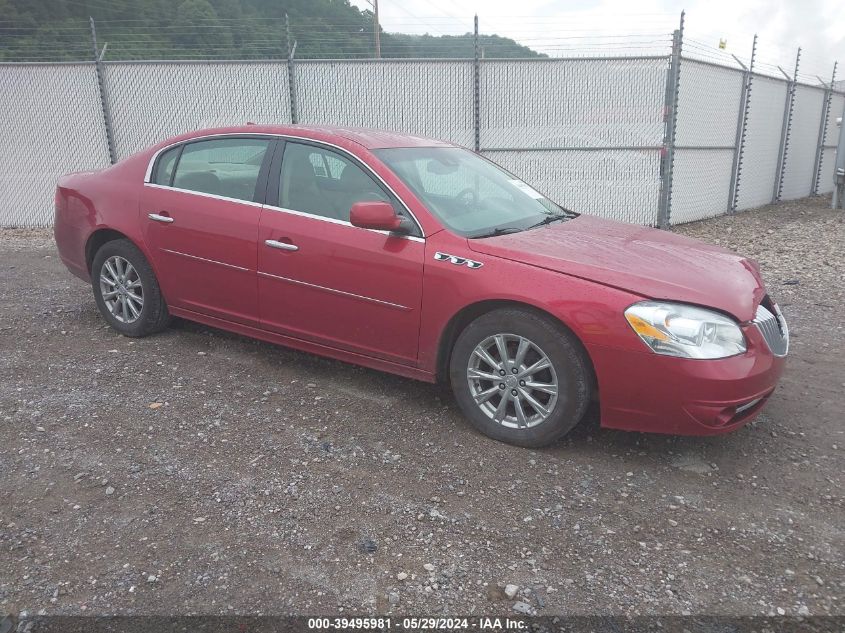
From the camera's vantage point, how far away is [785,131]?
1378 cm

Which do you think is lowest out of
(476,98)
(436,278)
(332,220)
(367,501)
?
(367,501)

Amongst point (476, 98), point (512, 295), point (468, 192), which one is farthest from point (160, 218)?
point (476, 98)

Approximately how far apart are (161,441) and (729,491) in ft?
9.37

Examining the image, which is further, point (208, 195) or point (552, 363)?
point (208, 195)

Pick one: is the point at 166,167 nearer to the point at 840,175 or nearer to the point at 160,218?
the point at 160,218

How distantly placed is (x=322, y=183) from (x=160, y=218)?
1.30 meters

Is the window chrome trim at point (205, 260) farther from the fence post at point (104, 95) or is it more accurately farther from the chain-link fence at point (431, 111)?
the fence post at point (104, 95)

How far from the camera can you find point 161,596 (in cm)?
244

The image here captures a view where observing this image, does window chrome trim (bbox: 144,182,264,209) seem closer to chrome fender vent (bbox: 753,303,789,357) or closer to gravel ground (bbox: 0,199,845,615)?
gravel ground (bbox: 0,199,845,615)

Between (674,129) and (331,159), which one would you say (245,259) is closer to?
(331,159)

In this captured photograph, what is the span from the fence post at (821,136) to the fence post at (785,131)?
98.4 inches

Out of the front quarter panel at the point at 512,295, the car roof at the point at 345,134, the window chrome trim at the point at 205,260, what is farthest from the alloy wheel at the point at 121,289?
the front quarter panel at the point at 512,295

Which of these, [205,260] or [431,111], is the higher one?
[431,111]

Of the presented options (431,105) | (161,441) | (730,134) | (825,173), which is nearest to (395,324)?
(161,441)
